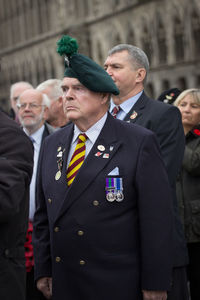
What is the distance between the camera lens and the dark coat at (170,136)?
4168 millimetres

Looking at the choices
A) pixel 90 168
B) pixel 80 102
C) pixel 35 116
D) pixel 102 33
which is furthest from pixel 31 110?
pixel 102 33

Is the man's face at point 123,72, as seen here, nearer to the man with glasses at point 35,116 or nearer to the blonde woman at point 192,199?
the blonde woman at point 192,199

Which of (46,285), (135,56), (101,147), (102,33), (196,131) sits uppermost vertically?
(102,33)

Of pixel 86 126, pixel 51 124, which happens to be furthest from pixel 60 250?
pixel 51 124

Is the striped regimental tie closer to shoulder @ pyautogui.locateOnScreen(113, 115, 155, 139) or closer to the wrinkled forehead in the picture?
shoulder @ pyautogui.locateOnScreen(113, 115, 155, 139)

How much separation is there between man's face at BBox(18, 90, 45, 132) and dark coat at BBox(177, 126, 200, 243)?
158cm

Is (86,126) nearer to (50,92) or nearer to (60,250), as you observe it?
(60,250)

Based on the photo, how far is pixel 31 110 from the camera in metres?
5.95

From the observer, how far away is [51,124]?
6633mm

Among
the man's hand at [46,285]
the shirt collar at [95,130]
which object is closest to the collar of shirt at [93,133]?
the shirt collar at [95,130]

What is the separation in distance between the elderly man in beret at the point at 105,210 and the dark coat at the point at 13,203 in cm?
32

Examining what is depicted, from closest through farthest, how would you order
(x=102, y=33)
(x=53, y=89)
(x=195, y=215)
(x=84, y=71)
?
(x=84, y=71), (x=195, y=215), (x=53, y=89), (x=102, y=33)

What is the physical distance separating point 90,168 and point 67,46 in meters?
0.75

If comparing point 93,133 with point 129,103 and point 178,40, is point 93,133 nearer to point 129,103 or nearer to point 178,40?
point 129,103
